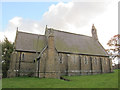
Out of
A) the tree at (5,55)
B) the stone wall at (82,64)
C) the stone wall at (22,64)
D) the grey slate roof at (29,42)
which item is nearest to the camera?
the stone wall at (22,64)

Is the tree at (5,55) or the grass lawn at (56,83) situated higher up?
the tree at (5,55)

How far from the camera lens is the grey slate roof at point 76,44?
31805 mm

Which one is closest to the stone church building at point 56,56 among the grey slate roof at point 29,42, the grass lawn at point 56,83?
the grey slate roof at point 29,42

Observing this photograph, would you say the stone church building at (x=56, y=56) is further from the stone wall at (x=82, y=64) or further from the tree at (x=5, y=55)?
the tree at (x=5, y=55)

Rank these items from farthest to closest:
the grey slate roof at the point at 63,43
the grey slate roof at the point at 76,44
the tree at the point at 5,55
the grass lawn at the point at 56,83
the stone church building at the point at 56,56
A: the grey slate roof at the point at 76,44, the grey slate roof at the point at 63,43, the tree at the point at 5,55, the stone church building at the point at 56,56, the grass lawn at the point at 56,83

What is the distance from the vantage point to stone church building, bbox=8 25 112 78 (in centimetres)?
2381

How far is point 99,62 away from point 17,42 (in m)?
27.1

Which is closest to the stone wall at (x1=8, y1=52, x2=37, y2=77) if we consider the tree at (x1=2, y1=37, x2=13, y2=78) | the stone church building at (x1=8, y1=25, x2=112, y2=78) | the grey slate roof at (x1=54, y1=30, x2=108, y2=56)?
the stone church building at (x1=8, y1=25, x2=112, y2=78)

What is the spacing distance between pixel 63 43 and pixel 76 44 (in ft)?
17.6

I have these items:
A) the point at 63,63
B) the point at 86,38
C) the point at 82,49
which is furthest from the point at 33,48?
the point at 86,38

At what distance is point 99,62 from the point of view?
3516cm

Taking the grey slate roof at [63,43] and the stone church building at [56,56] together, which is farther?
the grey slate roof at [63,43]

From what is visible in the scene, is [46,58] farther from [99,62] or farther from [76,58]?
[99,62]

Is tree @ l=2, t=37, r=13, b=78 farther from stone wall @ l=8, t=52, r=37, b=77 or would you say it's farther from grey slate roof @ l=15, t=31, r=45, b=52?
stone wall @ l=8, t=52, r=37, b=77
